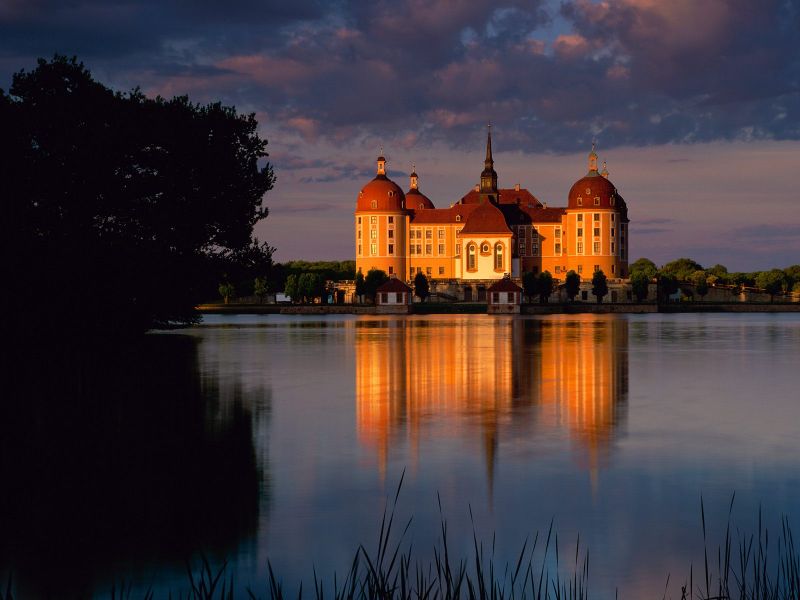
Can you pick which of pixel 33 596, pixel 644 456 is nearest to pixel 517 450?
pixel 644 456

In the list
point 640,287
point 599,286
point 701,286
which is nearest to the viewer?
point 599,286

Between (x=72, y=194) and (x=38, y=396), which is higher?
(x=72, y=194)

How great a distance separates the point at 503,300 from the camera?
341 feet

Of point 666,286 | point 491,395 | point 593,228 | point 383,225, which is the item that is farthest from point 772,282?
point 491,395

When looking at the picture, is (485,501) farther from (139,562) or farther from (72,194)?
(72,194)

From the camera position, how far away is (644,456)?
47.5 feet

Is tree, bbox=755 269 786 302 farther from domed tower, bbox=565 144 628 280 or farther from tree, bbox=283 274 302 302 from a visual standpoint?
tree, bbox=283 274 302 302

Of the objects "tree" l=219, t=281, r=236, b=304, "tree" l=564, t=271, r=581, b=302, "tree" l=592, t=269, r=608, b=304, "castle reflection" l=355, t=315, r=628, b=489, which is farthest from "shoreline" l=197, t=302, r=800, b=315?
"castle reflection" l=355, t=315, r=628, b=489

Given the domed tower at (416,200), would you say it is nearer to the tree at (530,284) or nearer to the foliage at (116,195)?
the tree at (530,284)

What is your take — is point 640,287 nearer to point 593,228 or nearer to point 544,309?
point 593,228

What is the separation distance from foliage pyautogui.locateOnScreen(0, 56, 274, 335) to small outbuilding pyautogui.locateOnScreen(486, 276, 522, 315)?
57250 mm

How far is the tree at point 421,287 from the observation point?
12519 cm

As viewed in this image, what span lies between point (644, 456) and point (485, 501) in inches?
156

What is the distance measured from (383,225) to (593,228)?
1125 inches
